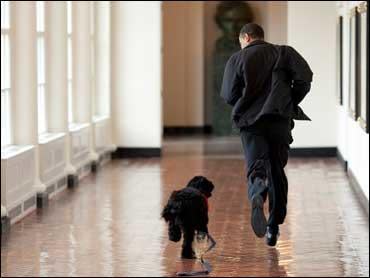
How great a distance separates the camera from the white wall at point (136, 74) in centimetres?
2541

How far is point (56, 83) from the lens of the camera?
19094mm

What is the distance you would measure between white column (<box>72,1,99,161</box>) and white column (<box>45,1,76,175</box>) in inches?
13.6

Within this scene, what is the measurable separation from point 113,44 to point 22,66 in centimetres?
900

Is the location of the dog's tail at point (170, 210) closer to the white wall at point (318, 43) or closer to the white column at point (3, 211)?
the white wall at point (318, 43)

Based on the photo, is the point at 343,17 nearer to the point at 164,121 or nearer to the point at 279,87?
the point at 279,87

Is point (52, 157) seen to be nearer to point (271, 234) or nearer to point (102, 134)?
point (102, 134)

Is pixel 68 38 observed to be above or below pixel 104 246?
above

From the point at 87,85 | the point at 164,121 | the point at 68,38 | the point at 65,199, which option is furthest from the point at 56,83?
the point at 164,121

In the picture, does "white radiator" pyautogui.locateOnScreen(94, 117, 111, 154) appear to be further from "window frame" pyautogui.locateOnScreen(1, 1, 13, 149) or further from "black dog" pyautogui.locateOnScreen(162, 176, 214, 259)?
"black dog" pyautogui.locateOnScreen(162, 176, 214, 259)

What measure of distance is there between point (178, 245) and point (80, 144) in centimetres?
1931

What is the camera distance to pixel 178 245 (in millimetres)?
2746

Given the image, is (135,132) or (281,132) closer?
(281,132)

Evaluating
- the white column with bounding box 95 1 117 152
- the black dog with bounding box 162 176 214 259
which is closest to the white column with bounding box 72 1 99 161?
the white column with bounding box 95 1 117 152

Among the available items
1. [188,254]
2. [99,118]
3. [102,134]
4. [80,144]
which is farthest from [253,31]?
[99,118]
